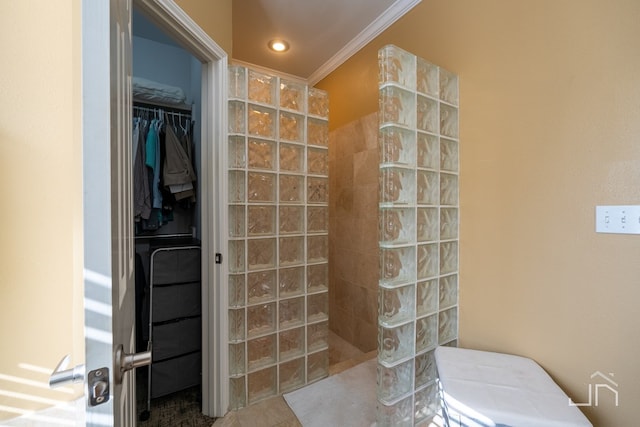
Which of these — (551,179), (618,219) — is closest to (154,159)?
(551,179)

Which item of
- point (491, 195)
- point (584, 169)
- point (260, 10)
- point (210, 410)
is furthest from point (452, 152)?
point (210, 410)

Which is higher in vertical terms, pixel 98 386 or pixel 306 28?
pixel 306 28

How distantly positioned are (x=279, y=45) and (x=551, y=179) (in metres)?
2.33

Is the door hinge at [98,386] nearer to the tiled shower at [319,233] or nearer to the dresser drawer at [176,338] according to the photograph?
the tiled shower at [319,233]

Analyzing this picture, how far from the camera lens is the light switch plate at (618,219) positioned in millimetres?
987

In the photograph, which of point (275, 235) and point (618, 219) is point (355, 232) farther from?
point (618, 219)

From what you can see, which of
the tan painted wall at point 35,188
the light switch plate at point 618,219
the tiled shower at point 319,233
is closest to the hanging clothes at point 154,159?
the tiled shower at point 319,233

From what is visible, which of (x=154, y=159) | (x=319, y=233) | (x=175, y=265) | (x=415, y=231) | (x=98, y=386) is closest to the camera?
(x=98, y=386)

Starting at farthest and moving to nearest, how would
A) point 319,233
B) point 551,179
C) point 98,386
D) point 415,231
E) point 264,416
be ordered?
point 319,233 < point 264,416 < point 415,231 < point 551,179 < point 98,386

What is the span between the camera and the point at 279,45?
7.97 ft

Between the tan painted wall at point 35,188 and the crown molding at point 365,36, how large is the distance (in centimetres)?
195

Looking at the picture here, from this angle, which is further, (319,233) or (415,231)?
(319,233)

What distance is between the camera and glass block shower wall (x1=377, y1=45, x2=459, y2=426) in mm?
1281

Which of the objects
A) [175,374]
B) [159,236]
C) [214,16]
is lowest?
[175,374]
